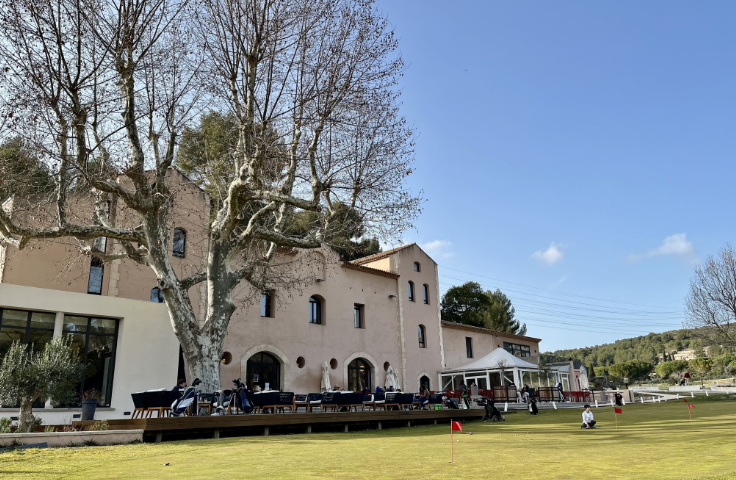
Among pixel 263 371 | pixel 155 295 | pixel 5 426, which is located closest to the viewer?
pixel 5 426

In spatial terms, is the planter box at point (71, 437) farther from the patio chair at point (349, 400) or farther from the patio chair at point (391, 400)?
the patio chair at point (391, 400)

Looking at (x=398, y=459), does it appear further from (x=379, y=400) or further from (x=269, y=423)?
(x=379, y=400)

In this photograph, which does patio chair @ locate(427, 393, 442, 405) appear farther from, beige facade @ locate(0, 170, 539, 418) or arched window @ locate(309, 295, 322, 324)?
arched window @ locate(309, 295, 322, 324)

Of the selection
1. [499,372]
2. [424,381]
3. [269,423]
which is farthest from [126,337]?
[499,372]

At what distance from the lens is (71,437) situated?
917cm

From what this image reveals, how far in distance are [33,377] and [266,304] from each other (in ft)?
35.6

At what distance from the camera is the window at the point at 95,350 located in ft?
48.2

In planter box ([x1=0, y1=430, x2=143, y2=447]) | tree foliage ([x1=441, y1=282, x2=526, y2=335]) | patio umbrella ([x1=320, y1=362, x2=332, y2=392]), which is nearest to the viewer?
planter box ([x1=0, y1=430, x2=143, y2=447])

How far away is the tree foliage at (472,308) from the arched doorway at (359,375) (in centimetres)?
1847

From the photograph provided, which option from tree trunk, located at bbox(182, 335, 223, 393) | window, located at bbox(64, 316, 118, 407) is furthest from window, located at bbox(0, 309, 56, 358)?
tree trunk, located at bbox(182, 335, 223, 393)

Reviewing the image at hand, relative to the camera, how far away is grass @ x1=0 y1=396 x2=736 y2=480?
5.68 meters

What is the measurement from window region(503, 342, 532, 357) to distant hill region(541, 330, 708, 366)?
183ft

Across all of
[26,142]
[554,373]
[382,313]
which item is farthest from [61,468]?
[554,373]

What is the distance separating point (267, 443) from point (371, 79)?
367 inches
